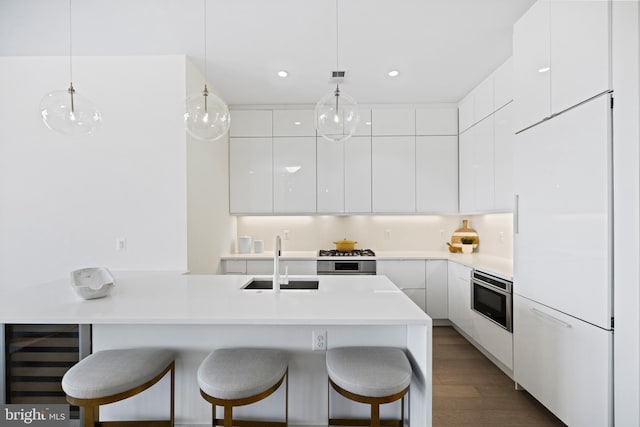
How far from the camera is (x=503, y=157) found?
118 inches

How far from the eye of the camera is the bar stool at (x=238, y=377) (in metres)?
1.41

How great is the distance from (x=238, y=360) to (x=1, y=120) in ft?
10.6

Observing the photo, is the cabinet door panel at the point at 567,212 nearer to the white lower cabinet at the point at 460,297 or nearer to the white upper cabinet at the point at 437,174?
the white lower cabinet at the point at 460,297

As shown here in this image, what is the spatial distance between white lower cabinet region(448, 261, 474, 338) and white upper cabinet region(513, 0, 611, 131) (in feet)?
5.42

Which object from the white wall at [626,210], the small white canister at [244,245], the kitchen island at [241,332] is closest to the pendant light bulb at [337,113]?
the kitchen island at [241,332]

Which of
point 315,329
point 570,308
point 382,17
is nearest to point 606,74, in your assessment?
point 570,308

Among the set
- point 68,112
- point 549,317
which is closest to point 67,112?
point 68,112

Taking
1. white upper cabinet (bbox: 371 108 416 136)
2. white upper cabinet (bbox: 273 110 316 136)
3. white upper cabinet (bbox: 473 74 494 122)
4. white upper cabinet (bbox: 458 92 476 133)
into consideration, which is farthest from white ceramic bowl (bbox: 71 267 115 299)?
white upper cabinet (bbox: 458 92 476 133)

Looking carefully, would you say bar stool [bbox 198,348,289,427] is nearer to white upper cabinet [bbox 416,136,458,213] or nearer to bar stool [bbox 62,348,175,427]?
bar stool [bbox 62,348,175,427]

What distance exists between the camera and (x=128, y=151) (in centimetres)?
291

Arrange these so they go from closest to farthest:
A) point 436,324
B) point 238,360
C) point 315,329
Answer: point 238,360 < point 315,329 < point 436,324

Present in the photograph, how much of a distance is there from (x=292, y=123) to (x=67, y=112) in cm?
251

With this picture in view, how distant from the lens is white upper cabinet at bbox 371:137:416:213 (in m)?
4.12

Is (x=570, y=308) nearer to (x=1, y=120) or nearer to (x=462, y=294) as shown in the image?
(x=462, y=294)
